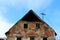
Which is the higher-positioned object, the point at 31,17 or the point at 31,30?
the point at 31,17

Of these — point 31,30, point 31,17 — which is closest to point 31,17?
point 31,17

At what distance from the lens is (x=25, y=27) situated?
107 ft

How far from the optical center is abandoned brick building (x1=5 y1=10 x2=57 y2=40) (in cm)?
3225

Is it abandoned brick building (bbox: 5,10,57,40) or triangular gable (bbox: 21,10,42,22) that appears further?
triangular gable (bbox: 21,10,42,22)

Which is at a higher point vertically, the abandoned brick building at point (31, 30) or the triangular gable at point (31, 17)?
the triangular gable at point (31, 17)

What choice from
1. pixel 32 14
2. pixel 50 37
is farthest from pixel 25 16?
A: pixel 50 37

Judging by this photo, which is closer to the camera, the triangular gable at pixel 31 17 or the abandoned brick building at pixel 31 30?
the abandoned brick building at pixel 31 30

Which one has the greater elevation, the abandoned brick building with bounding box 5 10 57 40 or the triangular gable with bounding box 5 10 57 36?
the triangular gable with bounding box 5 10 57 36

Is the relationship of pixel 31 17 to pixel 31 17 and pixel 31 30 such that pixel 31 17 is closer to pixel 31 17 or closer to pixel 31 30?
pixel 31 17

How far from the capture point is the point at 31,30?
32625 mm

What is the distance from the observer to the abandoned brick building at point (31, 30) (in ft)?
106

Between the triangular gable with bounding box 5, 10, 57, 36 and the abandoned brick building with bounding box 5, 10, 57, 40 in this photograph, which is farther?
the triangular gable with bounding box 5, 10, 57, 36

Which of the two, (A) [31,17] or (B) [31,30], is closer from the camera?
(B) [31,30]

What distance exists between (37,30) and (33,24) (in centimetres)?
125
